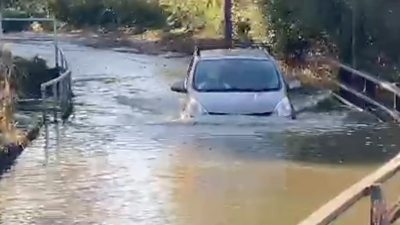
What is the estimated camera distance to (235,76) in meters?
18.5

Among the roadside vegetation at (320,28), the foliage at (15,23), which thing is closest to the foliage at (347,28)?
the roadside vegetation at (320,28)

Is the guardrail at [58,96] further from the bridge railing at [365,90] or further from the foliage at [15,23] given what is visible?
the foliage at [15,23]

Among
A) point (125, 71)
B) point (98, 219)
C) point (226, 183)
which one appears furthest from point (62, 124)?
point (125, 71)

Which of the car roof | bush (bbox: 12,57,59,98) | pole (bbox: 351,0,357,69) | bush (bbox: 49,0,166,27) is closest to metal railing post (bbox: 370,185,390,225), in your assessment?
the car roof

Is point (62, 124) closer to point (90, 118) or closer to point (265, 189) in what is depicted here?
point (90, 118)

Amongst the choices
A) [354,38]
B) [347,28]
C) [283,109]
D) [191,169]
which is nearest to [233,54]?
[283,109]

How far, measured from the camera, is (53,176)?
13.4m

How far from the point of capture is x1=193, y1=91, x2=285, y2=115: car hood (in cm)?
1775

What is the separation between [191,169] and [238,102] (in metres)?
4.55

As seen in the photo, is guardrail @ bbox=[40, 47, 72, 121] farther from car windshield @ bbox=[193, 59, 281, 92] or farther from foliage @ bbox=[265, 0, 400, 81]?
foliage @ bbox=[265, 0, 400, 81]

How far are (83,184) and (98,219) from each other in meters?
1.83

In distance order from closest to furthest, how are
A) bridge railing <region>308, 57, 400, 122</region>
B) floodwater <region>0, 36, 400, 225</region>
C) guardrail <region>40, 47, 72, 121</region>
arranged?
1. floodwater <region>0, 36, 400, 225</region>
2. guardrail <region>40, 47, 72, 121</region>
3. bridge railing <region>308, 57, 400, 122</region>

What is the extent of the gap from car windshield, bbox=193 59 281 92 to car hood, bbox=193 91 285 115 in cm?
18

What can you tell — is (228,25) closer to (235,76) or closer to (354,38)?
(354,38)
